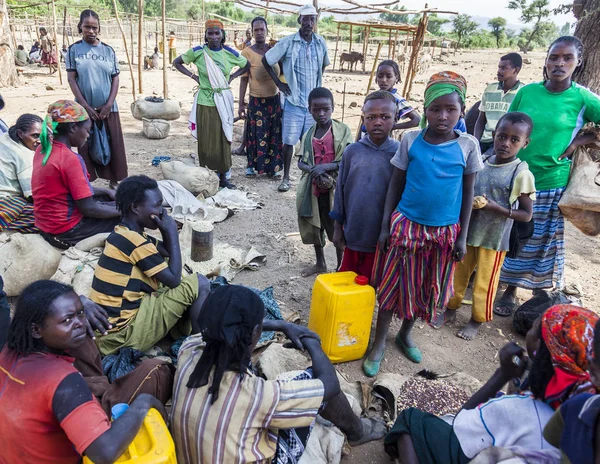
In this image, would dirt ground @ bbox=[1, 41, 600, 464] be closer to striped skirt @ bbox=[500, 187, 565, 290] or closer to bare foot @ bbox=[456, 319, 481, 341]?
bare foot @ bbox=[456, 319, 481, 341]

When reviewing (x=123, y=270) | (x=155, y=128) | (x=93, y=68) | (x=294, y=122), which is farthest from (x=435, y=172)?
(x=155, y=128)

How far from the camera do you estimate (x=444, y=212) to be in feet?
8.29

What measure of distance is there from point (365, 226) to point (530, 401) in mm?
1448

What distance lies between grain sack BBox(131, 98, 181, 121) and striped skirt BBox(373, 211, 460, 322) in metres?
6.37

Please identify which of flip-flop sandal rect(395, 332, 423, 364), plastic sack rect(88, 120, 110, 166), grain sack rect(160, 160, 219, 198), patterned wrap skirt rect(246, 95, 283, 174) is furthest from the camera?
patterned wrap skirt rect(246, 95, 283, 174)

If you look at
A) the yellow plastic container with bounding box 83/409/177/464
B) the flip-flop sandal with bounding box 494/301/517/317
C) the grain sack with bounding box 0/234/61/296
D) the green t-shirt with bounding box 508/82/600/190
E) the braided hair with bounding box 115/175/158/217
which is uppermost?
the green t-shirt with bounding box 508/82/600/190

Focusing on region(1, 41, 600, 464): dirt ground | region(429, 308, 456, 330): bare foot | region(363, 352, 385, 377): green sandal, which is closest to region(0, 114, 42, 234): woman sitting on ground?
region(1, 41, 600, 464): dirt ground

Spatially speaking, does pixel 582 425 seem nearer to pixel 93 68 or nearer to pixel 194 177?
pixel 194 177

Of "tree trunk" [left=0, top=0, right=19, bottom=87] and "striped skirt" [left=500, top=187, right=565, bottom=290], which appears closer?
"striped skirt" [left=500, top=187, right=565, bottom=290]

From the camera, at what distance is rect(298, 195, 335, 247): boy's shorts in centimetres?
370

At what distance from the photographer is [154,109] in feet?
26.1

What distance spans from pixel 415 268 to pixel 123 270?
1.68 metres

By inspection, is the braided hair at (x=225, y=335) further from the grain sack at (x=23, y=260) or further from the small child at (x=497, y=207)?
the grain sack at (x=23, y=260)

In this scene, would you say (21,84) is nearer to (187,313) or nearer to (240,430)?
(187,313)
